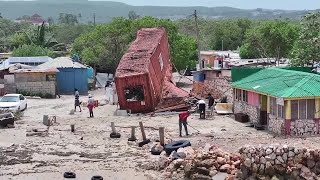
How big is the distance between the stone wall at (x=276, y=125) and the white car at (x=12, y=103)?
52.4 feet

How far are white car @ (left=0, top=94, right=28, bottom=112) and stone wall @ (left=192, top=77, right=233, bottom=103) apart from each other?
11.4m

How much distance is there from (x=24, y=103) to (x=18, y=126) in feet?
23.5

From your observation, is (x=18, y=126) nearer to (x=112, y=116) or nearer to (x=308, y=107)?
(x=112, y=116)

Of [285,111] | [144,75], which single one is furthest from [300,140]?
[144,75]

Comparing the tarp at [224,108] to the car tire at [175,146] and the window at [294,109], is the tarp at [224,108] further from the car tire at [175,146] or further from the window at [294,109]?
the car tire at [175,146]

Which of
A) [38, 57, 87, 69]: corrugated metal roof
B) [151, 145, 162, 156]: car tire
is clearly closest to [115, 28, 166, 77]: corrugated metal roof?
[38, 57, 87, 69]: corrugated metal roof

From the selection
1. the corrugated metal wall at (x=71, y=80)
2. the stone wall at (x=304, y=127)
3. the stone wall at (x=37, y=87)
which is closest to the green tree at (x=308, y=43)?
the stone wall at (x=304, y=127)

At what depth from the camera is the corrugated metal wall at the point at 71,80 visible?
54.4 metres

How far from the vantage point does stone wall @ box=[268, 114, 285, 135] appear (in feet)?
103

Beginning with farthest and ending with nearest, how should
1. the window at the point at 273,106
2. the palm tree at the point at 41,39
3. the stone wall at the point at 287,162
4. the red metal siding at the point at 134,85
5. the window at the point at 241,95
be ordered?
the palm tree at the point at 41,39
the red metal siding at the point at 134,85
the window at the point at 241,95
the window at the point at 273,106
the stone wall at the point at 287,162

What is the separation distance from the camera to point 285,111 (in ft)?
102

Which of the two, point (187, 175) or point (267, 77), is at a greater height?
point (267, 77)

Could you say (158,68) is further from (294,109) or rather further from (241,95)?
(294,109)

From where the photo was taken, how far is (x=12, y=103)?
40625 millimetres
